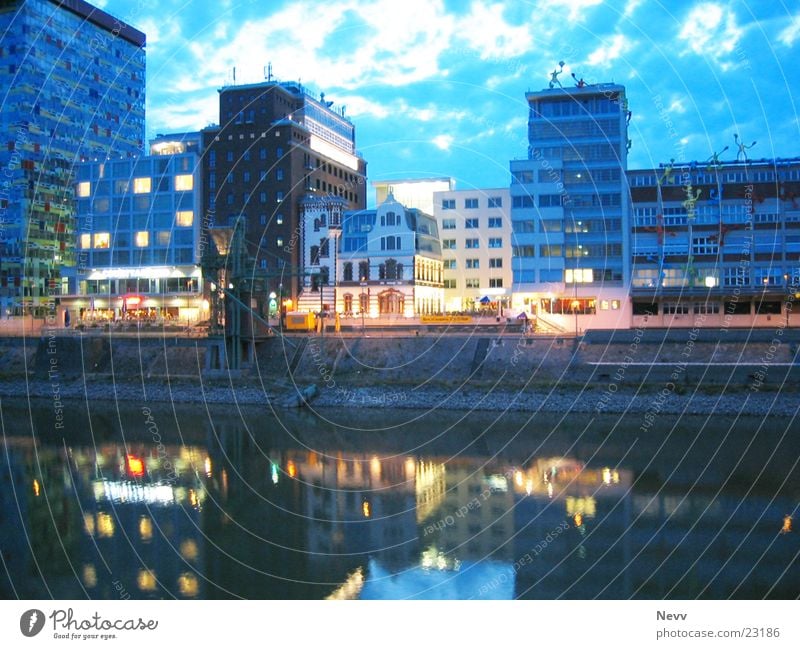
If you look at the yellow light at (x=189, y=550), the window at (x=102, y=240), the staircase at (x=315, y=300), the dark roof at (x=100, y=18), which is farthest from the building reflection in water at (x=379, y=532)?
the dark roof at (x=100, y=18)

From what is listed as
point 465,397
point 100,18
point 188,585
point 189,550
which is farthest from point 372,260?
point 100,18

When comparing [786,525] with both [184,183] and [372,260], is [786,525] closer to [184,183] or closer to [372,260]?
[372,260]

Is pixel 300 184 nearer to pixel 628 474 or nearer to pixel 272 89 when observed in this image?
pixel 272 89

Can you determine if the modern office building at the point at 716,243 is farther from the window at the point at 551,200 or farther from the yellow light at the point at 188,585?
the yellow light at the point at 188,585

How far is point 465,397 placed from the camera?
45781 mm

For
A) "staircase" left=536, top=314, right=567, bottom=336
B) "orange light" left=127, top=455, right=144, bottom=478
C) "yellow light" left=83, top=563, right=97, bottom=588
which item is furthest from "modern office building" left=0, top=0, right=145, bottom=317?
"yellow light" left=83, top=563, right=97, bottom=588

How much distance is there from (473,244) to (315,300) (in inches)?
614

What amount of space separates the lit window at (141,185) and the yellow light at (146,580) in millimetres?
66073

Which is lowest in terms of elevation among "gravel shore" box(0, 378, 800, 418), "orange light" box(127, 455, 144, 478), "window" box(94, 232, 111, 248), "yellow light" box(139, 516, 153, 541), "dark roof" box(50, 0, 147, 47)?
"yellow light" box(139, 516, 153, 541)

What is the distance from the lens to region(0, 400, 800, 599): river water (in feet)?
65.3

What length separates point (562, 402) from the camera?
43219 millimetres

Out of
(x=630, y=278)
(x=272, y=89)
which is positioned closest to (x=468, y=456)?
(x=630, y=278)

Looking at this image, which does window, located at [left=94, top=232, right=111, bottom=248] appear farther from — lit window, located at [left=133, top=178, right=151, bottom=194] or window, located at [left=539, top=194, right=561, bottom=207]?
window, located at [left=539, top=194, right=561, bottom=207]

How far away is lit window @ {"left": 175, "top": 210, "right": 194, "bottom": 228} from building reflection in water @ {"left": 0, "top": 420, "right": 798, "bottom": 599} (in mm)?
49436
